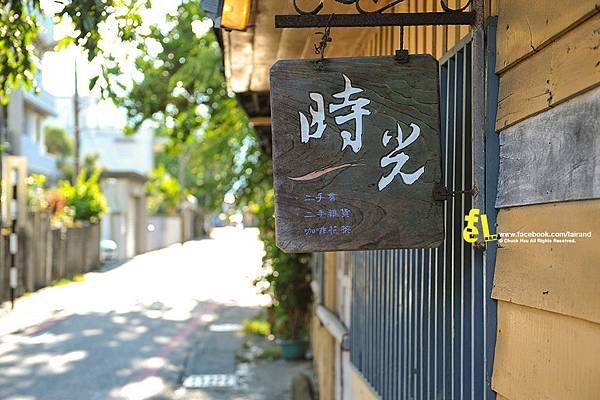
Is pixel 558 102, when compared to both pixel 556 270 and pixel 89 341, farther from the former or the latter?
pixel 89 341

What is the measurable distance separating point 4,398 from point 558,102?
871cm

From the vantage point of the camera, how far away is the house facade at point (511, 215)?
2.21 meters

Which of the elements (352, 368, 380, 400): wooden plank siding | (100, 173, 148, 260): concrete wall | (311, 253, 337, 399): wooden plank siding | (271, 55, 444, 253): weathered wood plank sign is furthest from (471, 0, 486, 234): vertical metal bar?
(100, 173, 148, 260): concrete wall

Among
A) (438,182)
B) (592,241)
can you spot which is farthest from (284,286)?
(592,241)

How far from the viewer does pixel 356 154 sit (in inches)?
115

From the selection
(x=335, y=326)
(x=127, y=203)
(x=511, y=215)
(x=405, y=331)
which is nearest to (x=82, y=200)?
(x=127, y=203)

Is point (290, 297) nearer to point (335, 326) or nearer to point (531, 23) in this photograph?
point (335, 326)

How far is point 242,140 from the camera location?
16438mm

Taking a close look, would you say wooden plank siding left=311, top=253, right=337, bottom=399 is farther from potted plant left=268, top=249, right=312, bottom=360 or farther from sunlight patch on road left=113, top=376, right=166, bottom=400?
potted plant left=268, top=249, right=312, bottom=360

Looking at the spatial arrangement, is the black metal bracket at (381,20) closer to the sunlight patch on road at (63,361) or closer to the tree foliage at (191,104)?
the sunlight patch on road at (63,361)

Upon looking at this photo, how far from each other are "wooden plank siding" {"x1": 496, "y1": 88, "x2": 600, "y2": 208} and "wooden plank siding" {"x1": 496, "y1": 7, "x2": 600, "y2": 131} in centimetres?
3

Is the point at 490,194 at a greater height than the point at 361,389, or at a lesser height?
greater
